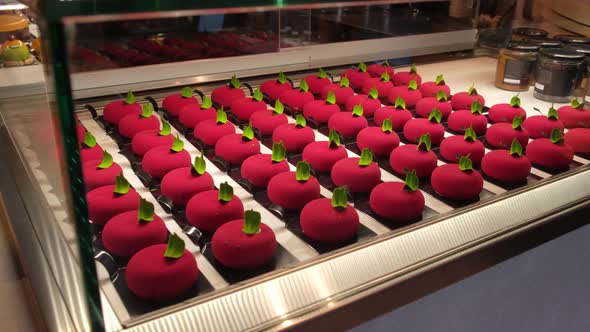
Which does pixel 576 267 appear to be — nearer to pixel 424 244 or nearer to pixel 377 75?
pixel 424 244

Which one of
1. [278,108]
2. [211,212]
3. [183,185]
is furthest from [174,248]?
[278,108]

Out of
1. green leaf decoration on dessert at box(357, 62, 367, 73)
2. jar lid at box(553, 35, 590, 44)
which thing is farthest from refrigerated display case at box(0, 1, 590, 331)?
jar lid at box(553, 35, 590, 44)

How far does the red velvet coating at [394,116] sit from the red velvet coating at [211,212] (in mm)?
653

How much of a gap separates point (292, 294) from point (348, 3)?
489 millimetres

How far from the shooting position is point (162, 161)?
1.16m

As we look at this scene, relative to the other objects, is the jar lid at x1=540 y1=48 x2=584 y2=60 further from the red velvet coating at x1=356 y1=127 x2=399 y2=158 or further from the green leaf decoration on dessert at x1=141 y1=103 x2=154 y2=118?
the green leaf decoration on dessert at x1=141 y1=103 x2=154 y2=118

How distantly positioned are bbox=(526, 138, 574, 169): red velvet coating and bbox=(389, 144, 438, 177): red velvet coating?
0.86 feet

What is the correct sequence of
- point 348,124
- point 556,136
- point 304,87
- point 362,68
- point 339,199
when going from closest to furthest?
point 339,199
point 556,136
point 348,124
point 304,87
point 362,68

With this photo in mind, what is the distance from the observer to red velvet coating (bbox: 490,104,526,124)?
157 cm

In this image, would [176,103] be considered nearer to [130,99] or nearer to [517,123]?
[130,99]

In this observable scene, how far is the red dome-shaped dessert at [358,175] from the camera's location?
1.15 meters

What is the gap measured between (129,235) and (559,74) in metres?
1.44

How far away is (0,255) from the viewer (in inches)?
46.8

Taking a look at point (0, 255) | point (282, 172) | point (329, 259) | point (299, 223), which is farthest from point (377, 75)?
point (0, 255)
